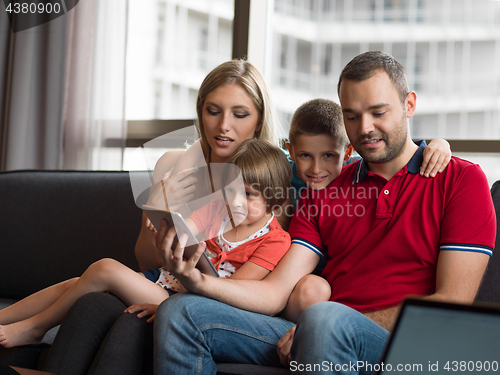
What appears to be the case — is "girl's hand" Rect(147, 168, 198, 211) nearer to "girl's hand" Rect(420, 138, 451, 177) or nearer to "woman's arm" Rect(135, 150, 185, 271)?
"woman's arm" Rect(135, 150, 185, 271)

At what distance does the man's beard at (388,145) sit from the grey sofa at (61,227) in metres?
0.94

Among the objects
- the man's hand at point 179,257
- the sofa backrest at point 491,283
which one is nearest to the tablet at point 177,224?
the man's hand at point 179,257

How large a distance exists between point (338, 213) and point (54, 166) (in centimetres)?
189

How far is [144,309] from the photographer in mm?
1138

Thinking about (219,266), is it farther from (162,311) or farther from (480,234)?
(480,234)

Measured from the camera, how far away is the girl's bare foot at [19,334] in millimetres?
1214

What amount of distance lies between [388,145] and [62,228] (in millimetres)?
1288

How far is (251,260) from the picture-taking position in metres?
1.22

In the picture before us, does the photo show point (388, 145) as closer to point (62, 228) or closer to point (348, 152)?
point (348, 152)

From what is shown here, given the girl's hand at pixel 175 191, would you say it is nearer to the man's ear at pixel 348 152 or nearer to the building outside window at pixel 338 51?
the man's ear at pixel 348 152

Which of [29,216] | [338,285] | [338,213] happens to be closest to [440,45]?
[338,213]

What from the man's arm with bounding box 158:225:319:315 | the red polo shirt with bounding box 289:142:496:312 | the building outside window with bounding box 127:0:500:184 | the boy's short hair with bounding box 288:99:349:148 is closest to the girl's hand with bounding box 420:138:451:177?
the red polo shirt with bounding box 289:142:496:312
